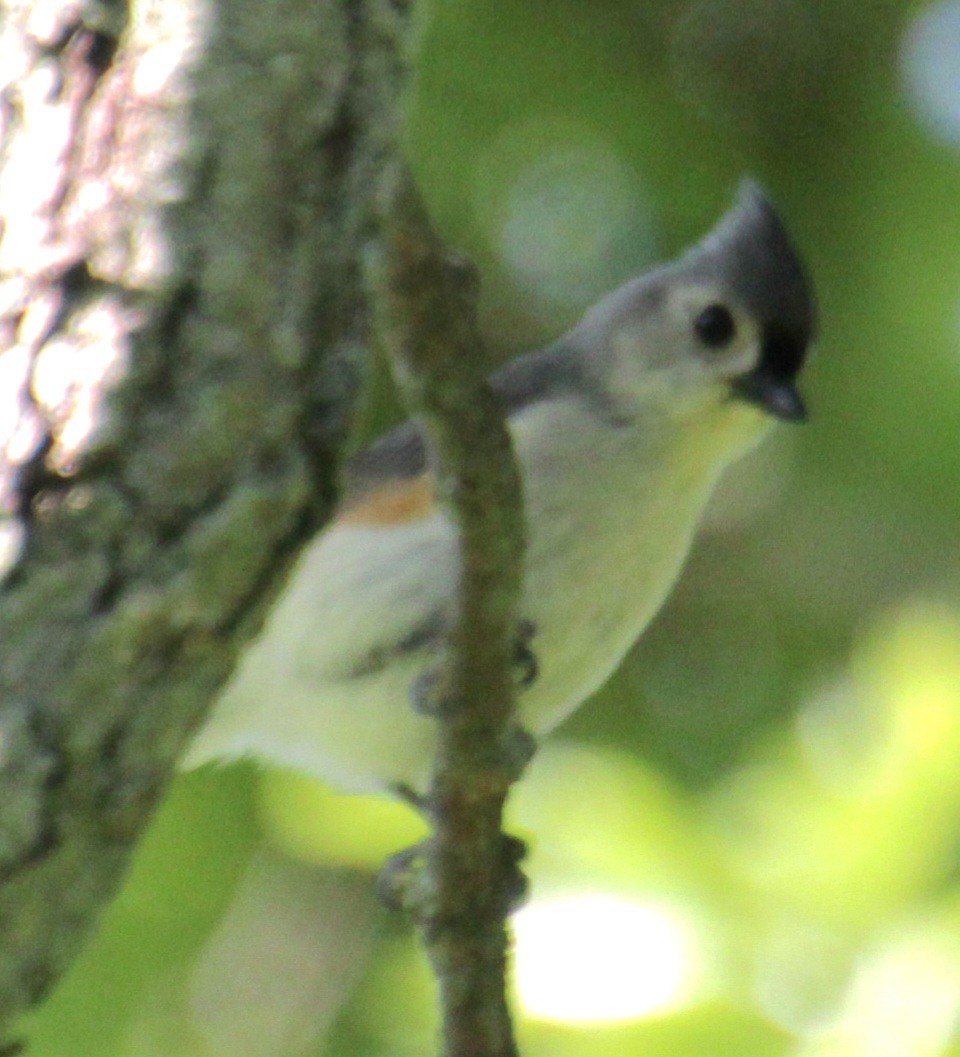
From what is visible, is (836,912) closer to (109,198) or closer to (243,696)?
(243,696)

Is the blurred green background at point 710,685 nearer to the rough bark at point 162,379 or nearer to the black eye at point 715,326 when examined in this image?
the black eye at point 715,326

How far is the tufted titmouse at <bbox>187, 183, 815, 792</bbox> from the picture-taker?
10.1 ft

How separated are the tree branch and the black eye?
1.26 meters

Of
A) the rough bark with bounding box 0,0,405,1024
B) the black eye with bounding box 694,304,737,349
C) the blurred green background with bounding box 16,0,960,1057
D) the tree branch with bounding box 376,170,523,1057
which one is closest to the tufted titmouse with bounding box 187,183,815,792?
the black eye with bounding box 694,304,737,349

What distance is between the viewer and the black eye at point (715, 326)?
3484mm

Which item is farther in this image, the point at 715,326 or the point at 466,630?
the point at 715,326

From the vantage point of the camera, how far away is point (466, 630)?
6.95 ft

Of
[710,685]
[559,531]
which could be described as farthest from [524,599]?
[710,685]

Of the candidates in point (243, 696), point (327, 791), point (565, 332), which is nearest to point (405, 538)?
point (243, 696)

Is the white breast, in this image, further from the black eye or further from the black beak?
the black eye

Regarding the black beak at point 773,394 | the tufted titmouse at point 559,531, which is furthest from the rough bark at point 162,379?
the black beak at point 773,394

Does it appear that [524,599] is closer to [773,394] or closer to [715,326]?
[773,394]

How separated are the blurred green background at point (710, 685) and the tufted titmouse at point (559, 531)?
32cm

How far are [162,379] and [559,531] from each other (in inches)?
71.7
